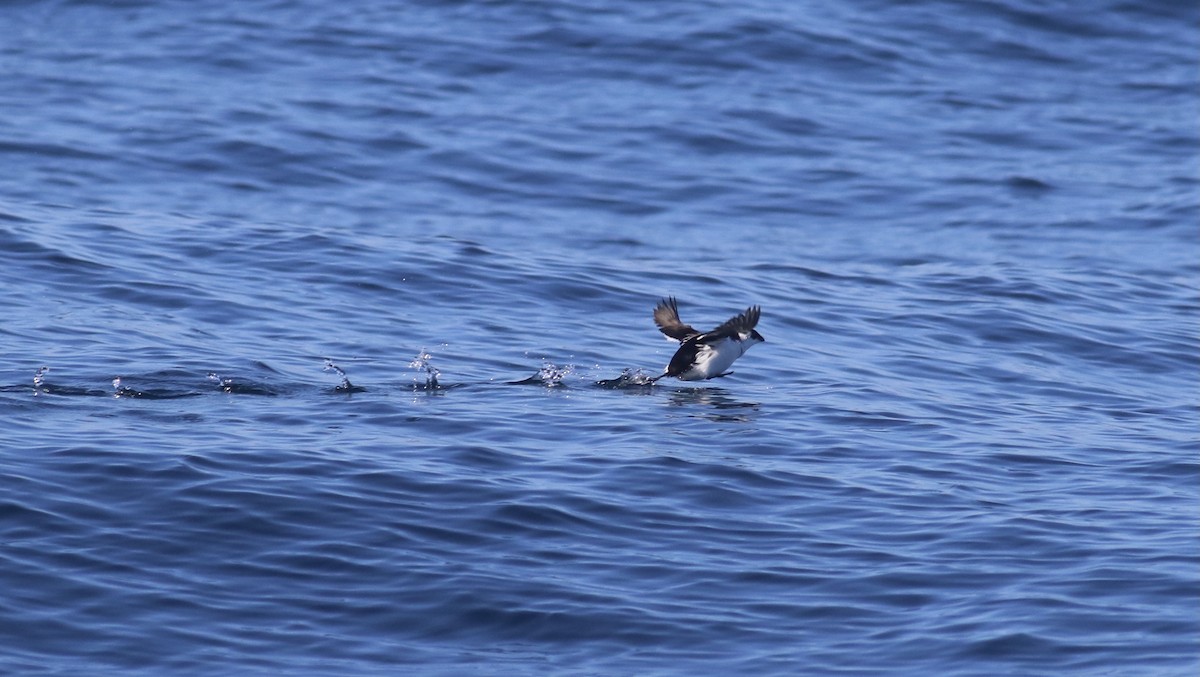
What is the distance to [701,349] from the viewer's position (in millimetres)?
13227

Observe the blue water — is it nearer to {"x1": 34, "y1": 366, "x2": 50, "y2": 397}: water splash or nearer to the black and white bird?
{"x1": 34, "y1": 366, "x2": 50, "y2": 397}: water splash

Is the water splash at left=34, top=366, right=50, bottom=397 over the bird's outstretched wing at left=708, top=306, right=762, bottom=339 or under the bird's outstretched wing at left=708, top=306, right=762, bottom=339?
under

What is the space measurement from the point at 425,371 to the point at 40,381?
3015 millimetres

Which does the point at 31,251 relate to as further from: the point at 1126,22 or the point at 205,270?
the point at 1126,22

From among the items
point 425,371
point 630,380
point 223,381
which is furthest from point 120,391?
point 630,380

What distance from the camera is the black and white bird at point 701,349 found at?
43.1 ft

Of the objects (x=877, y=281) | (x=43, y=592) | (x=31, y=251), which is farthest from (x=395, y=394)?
(x=877, y=281)

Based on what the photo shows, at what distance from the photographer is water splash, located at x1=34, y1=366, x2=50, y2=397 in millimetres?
11320

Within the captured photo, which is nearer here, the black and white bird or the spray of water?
the spray of water

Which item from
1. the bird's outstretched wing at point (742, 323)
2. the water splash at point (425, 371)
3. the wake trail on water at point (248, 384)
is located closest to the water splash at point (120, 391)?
the wake trail on water at point (248, 384)

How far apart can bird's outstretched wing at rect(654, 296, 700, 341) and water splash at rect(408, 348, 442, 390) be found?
205cm

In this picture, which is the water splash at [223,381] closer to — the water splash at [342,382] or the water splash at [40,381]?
the water splash at [342,382]

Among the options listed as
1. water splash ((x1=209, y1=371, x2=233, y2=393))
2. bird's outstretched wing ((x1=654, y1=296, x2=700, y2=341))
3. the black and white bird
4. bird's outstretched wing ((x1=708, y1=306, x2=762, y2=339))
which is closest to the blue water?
water splash ((x1=209, y1=371, x2=233, y2=393))

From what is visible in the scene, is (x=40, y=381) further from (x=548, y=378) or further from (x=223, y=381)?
(x=548, y=378)
